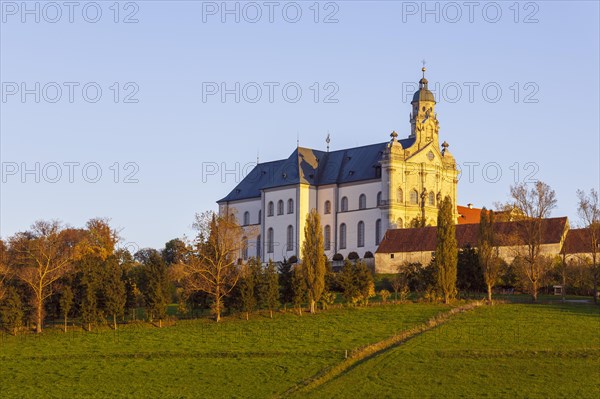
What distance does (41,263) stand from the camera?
8031 cm

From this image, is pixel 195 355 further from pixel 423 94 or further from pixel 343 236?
pixel 423 94

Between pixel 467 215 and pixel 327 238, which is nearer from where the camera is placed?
pixel 327 238

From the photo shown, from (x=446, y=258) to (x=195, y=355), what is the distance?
80.7ft

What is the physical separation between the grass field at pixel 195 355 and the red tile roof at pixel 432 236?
1981 centimetres

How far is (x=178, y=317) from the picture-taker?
Result: 82.1m

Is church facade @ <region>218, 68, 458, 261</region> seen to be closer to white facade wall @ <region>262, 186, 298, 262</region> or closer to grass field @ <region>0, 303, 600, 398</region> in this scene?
white facade wall @ <region>262, 186, 298, 262</region>

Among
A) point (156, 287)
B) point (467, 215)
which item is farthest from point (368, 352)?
point (467, 215)

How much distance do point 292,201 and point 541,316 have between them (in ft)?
166

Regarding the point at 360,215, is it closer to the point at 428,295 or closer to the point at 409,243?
the point at 409,243

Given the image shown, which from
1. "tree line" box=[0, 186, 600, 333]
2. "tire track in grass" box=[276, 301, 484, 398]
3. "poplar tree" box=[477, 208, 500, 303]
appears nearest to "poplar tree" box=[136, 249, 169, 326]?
"tree line" box=[0, 186, 600, 333]

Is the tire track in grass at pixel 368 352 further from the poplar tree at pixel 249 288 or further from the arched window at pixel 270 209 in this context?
the arched window at pixel 270 209

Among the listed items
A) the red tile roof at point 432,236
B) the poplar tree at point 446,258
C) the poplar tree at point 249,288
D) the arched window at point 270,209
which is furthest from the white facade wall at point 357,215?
the poplar tree at point 249,288

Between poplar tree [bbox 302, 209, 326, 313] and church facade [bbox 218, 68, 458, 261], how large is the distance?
30160mm

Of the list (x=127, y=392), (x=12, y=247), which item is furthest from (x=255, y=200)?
(x=127, y=392)
